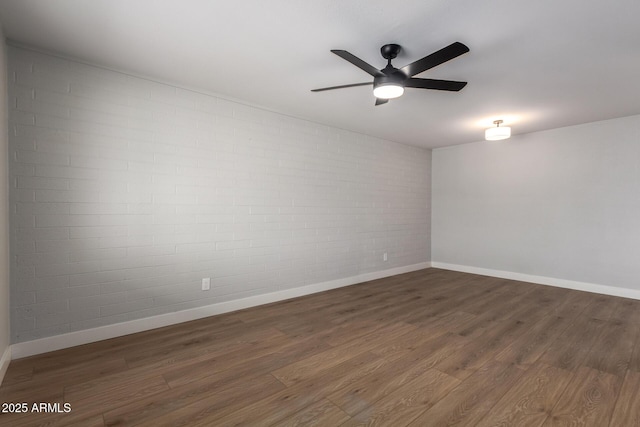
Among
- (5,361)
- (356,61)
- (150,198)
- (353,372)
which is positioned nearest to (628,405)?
(353,372)

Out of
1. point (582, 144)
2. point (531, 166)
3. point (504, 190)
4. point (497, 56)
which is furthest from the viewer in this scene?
point (504, 190)

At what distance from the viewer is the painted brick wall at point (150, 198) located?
2471 millimetres

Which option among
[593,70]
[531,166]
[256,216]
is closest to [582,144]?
A: [531,166]

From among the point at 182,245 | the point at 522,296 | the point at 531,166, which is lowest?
the point at 522,296

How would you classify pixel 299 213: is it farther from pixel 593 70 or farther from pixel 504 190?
pixel 504 190

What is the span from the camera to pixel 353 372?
2.23 meters

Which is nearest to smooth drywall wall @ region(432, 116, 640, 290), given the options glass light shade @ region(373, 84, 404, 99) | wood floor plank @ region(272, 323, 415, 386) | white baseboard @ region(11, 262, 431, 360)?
white baseboard @ region(11, 262, 431, 360)

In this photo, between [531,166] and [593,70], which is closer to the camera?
[593,70]

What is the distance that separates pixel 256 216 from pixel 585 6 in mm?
3469

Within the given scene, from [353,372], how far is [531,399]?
3.84 feet

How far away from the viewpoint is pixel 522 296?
14.0 feet

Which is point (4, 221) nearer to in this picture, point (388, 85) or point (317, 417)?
point (317, 417)

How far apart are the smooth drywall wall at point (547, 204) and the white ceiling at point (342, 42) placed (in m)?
1.10

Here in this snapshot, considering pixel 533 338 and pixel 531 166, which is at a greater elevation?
pixel 531 166
